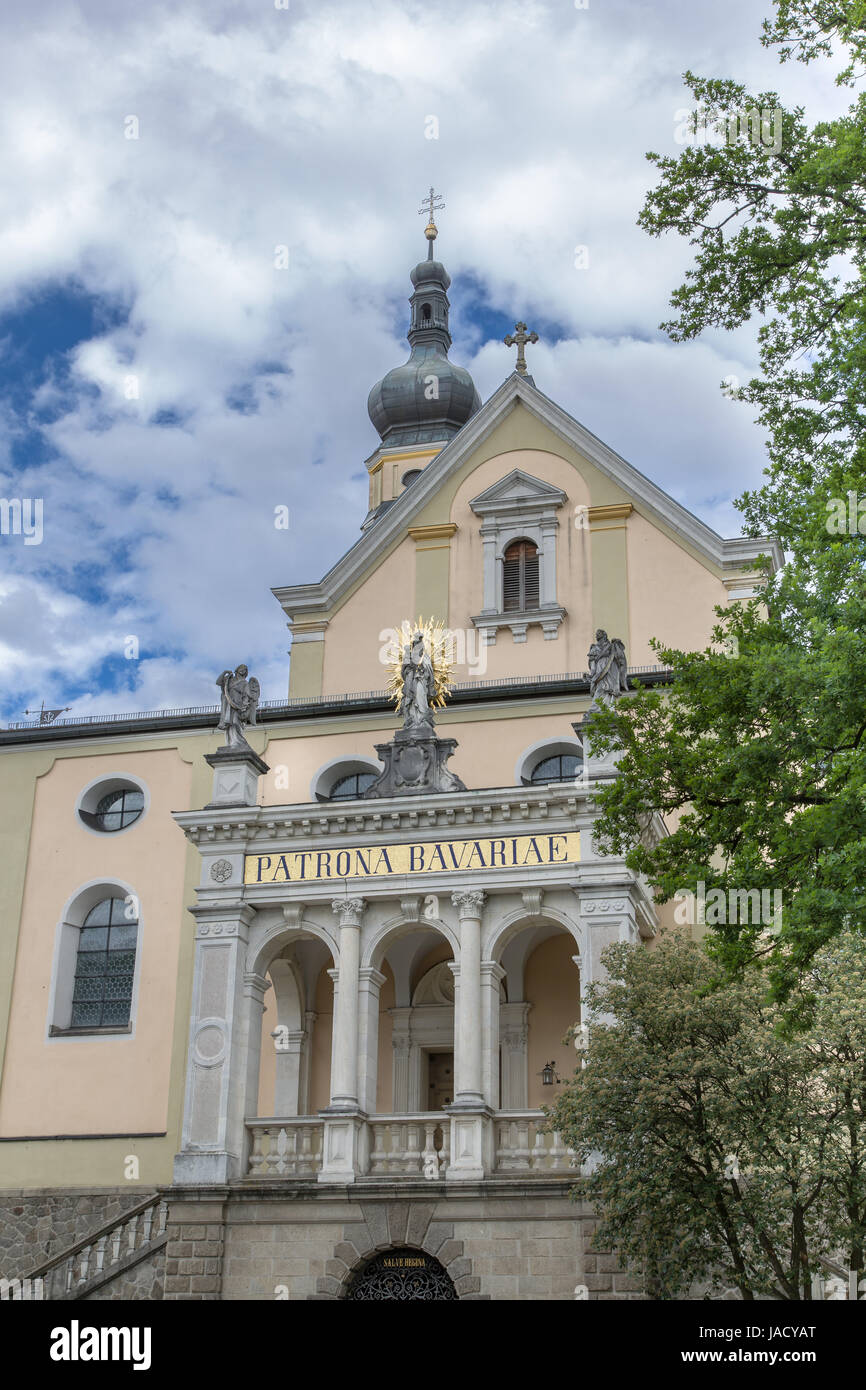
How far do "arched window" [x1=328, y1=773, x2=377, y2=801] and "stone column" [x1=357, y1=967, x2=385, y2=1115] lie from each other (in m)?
5.99

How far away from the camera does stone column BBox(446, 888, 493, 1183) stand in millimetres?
22438

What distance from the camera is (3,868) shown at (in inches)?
1209

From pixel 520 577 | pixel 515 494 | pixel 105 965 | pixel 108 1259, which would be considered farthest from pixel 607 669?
pixel 108 1259

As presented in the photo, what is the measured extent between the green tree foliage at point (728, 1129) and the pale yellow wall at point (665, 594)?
11.6m

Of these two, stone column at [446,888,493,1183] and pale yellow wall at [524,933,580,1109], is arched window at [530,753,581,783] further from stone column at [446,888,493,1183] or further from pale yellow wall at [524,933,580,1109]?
stone column at [446,888,493,1183]

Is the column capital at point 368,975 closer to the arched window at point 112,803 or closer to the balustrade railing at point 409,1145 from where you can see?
the balustrade railing at point 409,1145

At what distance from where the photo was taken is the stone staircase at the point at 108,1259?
2298cm

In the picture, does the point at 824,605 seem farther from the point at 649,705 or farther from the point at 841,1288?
the point at 841,1288

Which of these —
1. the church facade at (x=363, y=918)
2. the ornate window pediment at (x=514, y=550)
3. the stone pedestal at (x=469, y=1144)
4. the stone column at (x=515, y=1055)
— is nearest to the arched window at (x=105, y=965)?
the church facade at (x=363, y=918)

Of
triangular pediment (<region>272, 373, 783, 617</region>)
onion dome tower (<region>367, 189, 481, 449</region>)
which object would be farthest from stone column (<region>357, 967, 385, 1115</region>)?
onion dome tower (<region>367, 189, 481, 449</region>)

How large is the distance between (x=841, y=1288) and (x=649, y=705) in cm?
920

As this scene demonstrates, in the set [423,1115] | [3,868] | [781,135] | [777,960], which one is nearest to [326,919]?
[423,1115]

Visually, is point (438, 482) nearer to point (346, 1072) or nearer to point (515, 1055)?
point (515, 1055)

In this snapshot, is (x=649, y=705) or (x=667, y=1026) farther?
(x=667, y=1026)
